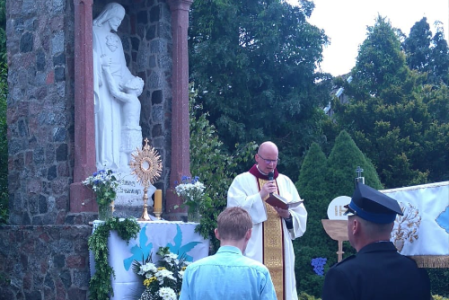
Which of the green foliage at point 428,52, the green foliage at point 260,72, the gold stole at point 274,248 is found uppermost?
the green foliage at point 428,52

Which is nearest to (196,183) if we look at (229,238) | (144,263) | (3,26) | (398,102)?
(144,263)

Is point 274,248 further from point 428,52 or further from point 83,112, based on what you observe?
point 428,52

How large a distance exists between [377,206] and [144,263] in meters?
5.47

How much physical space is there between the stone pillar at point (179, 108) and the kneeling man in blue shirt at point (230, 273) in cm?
623

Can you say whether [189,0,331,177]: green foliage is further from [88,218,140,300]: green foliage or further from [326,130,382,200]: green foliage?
[88,218,140,300]: green foliage

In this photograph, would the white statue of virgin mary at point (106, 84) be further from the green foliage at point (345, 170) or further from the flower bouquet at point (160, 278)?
the green foliage at point (345, 170)

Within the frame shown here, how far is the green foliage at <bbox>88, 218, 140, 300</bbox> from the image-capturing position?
8.05 m

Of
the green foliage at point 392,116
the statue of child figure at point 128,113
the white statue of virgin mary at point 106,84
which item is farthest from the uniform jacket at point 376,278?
the green foliage at point 392,116

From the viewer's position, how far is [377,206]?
3277 mm

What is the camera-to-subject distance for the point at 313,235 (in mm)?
12391

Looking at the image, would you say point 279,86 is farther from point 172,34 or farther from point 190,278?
point 190,278

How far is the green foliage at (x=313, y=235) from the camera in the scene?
12133mm

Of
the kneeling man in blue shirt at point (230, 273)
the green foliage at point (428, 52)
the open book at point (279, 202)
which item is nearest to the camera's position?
the kneeling man in blue shirt at point (230, 273)

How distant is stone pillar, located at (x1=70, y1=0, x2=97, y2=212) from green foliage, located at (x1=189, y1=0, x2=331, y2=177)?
859 cm
